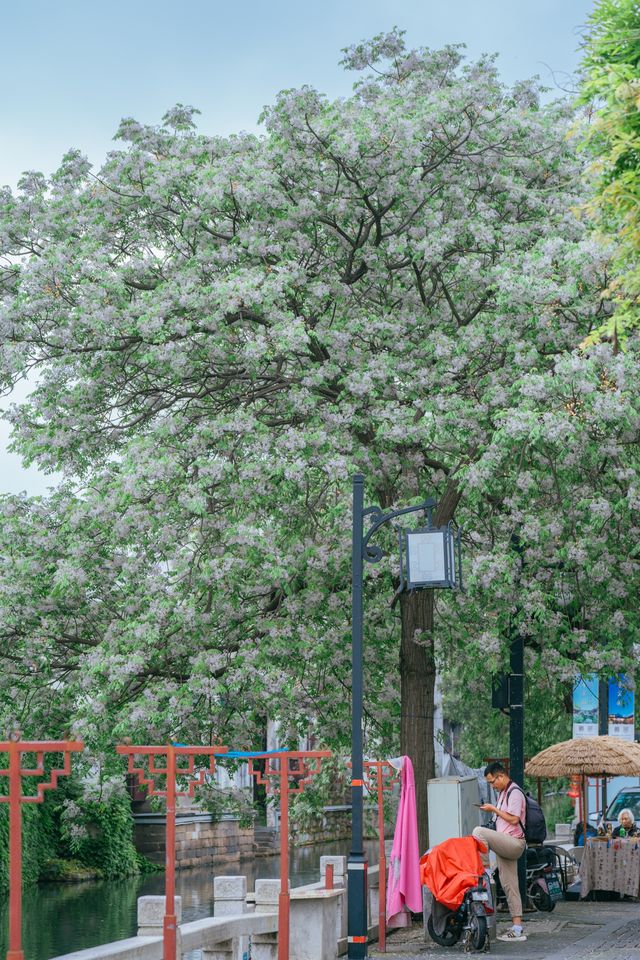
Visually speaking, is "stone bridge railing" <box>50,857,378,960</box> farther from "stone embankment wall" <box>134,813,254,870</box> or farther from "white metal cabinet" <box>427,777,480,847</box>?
"stone embankment wall" <box>134,813,254,870</box>

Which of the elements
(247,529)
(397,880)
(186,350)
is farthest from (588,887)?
(186,350)

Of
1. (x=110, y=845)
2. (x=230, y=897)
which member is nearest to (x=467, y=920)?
(x=230, y=897)

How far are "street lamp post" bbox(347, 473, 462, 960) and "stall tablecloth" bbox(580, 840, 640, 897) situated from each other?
6.26 m

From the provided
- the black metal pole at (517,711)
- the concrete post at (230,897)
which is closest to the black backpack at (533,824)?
the black metal pole at (517,711)

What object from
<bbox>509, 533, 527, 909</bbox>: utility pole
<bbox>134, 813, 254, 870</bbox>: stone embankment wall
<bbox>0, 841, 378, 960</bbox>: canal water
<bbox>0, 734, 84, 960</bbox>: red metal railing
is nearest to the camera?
<bbox>0, 734, 84, 960</bbox>: red metal railing

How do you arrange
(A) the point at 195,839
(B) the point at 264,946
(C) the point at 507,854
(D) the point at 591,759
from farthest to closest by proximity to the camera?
1. (A) the point at 195,839
2. (D) the point at 591,759
3. (C) the point at 507,854
4. (B) the point at 264,946

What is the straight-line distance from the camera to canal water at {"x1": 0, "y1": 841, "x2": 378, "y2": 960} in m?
27.1

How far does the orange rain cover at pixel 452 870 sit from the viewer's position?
586 inches

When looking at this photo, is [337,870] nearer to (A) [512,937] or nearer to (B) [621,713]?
(A) [512,937]

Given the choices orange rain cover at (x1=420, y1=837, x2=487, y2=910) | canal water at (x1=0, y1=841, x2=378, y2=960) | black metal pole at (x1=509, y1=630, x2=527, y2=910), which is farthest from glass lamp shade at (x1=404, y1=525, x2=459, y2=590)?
canal water at (x1=0, y1=841, x2=378, y2=960)

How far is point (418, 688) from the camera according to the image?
65.0 ft

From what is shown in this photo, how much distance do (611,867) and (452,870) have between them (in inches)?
277

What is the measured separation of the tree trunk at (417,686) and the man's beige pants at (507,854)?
12.2ft

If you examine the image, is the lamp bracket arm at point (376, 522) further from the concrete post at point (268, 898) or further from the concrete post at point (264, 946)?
the concrete post at point (264, 946)
